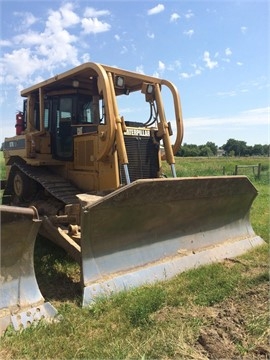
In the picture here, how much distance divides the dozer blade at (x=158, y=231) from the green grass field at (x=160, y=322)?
25 centimetres

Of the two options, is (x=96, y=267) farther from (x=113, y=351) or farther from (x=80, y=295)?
(x=113, y=351)

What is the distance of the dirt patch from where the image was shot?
2.90 metres

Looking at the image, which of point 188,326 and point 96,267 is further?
point 96,267

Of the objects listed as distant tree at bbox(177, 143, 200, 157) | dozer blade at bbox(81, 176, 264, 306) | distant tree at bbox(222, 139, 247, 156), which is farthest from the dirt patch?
distant tree at bbox(222, 139, 247, 156)

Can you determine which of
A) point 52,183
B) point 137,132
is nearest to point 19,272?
point 52,183

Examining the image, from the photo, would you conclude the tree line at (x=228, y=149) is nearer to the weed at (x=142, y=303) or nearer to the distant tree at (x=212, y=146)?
the distant tree at (x=212, y=146)

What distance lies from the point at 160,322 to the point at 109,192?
7.18 feet

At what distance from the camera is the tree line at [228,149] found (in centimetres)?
9026

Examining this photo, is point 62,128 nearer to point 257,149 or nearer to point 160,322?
point 160,322

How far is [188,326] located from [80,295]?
1278 mm

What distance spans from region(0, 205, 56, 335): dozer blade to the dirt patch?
146cm

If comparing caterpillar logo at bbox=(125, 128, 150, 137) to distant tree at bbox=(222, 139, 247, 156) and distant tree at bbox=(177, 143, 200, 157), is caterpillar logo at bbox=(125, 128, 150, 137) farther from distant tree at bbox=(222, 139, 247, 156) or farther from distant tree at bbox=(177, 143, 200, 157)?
distant tree at bbox=(222, 139, 247, 156)

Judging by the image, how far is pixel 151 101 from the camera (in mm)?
6406

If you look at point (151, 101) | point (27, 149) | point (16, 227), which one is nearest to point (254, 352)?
point (16, 227)
